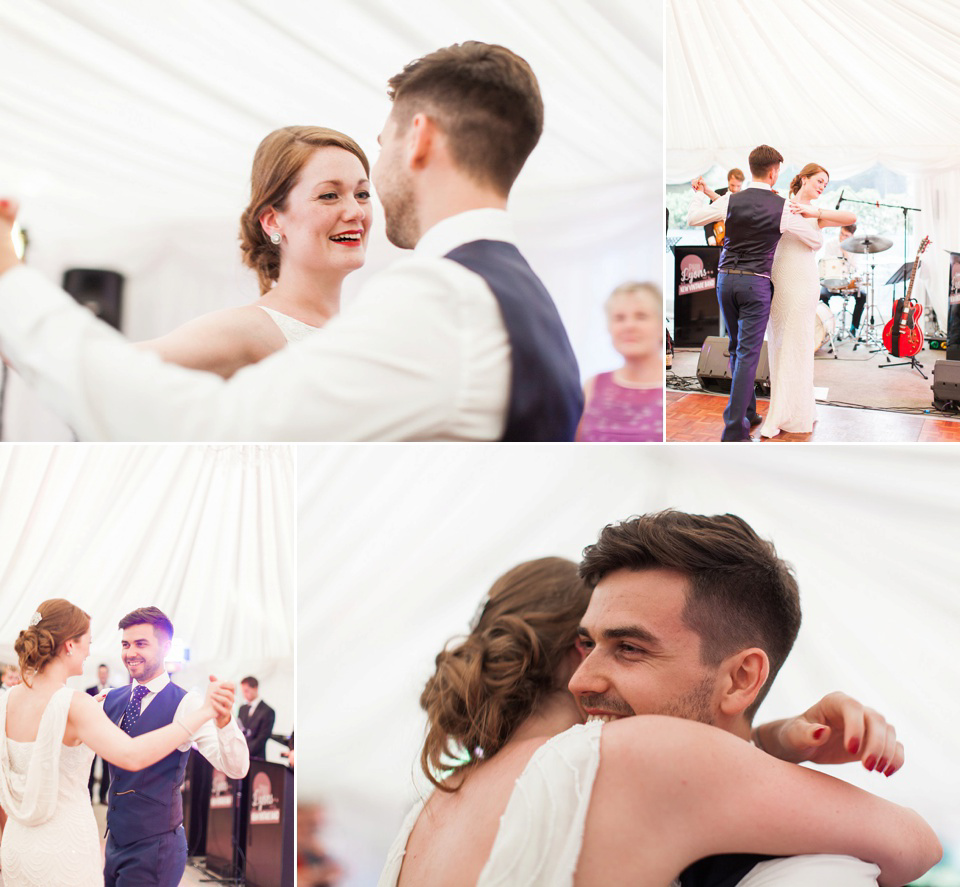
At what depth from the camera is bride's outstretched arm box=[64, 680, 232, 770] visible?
2.48m

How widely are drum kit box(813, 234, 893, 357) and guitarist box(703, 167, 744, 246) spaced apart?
0.32 metres

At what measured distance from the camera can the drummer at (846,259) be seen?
99.6 inches

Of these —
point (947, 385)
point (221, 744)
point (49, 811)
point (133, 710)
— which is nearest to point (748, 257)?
point (947, 385)

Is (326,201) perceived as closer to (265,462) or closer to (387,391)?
(387,391)

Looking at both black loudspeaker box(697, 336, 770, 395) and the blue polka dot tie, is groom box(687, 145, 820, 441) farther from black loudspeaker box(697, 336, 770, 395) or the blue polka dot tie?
the blue polka dot tie

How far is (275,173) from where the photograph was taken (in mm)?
2385

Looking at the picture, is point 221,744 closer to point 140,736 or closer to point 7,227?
point 140,736

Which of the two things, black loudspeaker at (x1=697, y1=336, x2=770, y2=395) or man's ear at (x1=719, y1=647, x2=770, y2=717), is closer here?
man's ear at (x1=719, y1=647, x2=770, y2=717)

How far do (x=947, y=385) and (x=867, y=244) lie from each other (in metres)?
0.48

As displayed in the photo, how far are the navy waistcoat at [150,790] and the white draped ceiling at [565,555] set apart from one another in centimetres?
37

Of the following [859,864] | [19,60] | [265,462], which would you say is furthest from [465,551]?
[19,60]

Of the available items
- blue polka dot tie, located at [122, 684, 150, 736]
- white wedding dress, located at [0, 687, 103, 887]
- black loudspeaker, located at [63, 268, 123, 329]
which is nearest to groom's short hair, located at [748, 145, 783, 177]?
black loudspeaker, located at [63, 268, 123, 329]

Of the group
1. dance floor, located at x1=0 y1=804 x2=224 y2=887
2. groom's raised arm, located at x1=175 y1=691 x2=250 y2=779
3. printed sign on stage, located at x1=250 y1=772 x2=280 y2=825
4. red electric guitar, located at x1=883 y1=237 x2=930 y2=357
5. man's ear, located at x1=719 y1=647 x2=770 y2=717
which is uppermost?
red electric guitar, located at x1=883 y1=237 x2=930 y2=357

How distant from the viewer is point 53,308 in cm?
235
